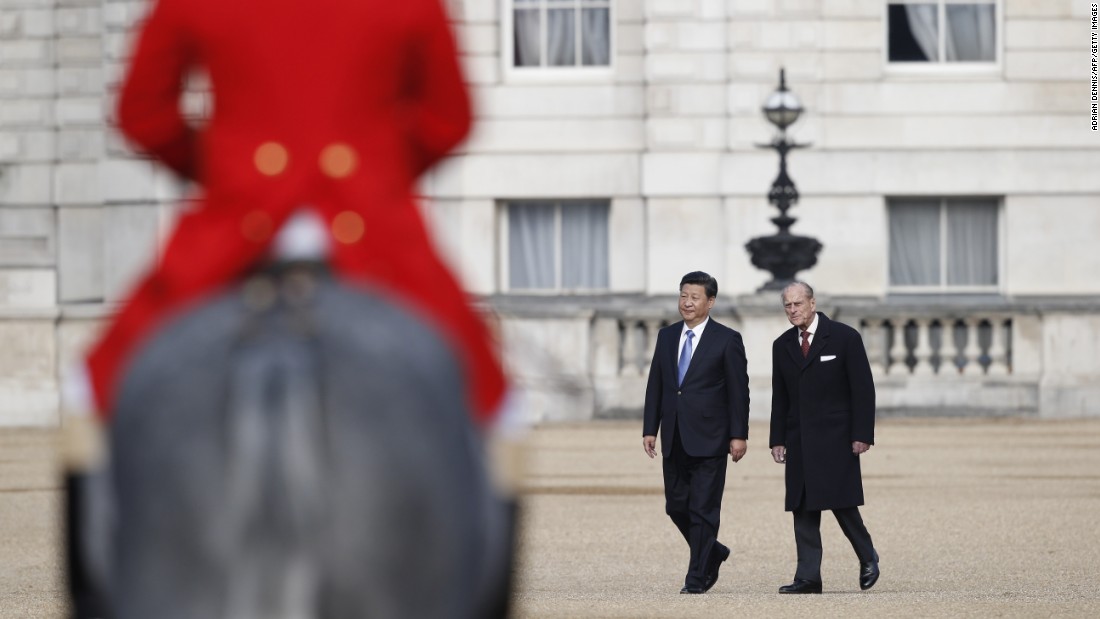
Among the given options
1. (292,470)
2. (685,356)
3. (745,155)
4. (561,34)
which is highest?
(561,34)

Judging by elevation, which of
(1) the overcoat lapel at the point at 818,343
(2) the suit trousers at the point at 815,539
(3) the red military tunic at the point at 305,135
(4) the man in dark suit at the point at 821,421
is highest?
(3) the red military tunic at the point at 305,135

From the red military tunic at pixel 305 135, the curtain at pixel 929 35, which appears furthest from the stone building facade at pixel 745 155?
the red military tunic at pixel 305 135

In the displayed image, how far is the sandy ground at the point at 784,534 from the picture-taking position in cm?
1038

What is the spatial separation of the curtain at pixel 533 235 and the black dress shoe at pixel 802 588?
71.2 feet

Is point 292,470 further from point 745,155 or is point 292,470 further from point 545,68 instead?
point 545,68

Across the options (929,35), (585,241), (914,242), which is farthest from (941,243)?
(585,241)

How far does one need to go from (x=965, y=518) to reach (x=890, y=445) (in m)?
6.67

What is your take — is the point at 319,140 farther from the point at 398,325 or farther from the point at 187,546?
the point at 187,546

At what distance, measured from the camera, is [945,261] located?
108 feet

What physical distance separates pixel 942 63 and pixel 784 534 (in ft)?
60.2

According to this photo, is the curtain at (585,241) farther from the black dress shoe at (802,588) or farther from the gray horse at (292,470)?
the gray horse at (292,470)

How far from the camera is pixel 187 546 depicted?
12.2ft

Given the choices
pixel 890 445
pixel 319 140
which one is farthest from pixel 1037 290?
pixel 319 140

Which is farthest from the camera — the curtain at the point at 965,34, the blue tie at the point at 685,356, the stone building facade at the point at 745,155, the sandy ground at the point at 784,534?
the curtain at the point at 965,34
